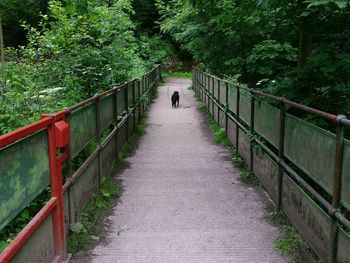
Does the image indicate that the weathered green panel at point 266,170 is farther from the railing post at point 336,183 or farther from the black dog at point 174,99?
the black dog at point 174,99

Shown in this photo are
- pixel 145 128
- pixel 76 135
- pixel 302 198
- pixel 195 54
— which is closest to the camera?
pixel 302 198

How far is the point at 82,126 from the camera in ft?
15.9

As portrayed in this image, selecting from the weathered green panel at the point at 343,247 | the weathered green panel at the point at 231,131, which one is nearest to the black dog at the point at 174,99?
the weathered green panel at the point at 231,131

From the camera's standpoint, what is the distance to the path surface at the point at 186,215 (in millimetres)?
4105

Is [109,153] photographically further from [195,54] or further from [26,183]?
[195,54]

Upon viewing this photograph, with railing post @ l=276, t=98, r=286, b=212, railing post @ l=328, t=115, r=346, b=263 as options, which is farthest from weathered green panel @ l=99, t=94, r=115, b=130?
railing post @ l=328, t=115, r=346, b=263

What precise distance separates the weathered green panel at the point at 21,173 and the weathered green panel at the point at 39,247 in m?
0.27

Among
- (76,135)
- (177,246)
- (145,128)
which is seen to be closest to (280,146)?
(177,246)

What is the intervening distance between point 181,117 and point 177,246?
10710 millimetres

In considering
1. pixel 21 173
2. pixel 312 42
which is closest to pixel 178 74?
pixel 312 42

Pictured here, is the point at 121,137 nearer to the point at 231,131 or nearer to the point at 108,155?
the point at 108,155

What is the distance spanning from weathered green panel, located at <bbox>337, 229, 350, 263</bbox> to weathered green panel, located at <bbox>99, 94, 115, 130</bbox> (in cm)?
374

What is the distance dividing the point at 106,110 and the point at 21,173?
3.78 meters

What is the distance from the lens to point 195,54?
14.0m
